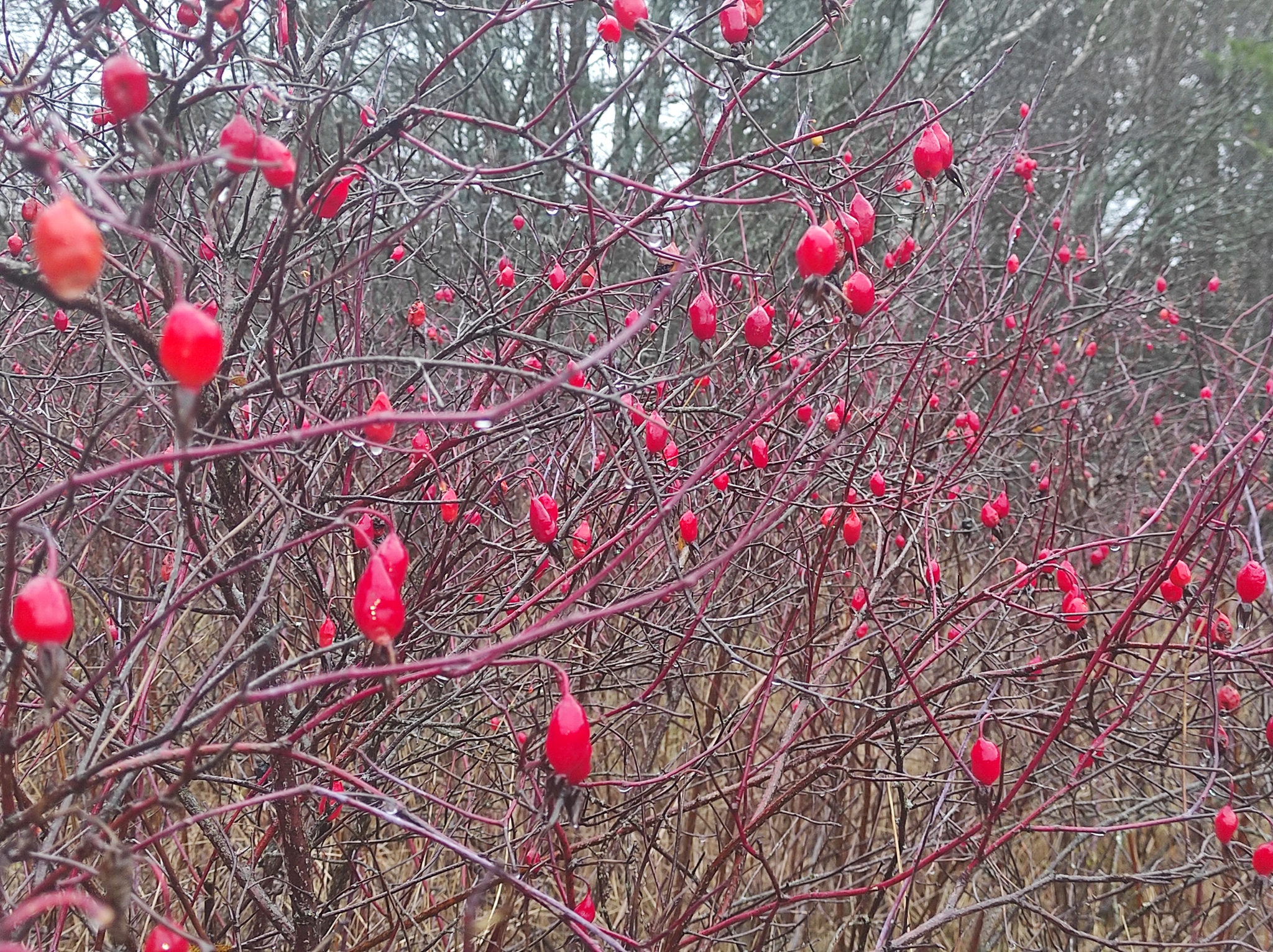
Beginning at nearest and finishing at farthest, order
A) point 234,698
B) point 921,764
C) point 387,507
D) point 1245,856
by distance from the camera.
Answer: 1. point 234,698
2. point 387,507
3. point 1245,856
4. point 921,764

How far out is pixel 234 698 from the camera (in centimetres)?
72

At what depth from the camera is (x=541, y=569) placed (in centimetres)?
159

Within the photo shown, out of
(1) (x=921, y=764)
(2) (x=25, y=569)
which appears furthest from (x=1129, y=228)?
(2) (x=25, y=569)

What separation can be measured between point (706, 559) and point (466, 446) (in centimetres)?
66

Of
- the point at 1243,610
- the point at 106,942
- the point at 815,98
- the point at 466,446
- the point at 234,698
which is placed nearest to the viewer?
the point at 234,698

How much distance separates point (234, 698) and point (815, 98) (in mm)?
6969

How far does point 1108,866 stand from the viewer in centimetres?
287

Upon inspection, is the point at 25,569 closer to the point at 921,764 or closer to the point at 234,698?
the point at 234,698

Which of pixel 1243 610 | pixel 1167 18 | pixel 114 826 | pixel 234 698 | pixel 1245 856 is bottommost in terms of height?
pixel 1245 856

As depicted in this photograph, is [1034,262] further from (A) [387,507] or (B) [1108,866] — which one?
(A) [387,507]

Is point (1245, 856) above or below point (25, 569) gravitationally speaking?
below

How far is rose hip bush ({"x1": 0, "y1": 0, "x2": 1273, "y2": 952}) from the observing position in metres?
0.88

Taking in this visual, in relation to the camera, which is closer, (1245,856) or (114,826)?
(114,826)

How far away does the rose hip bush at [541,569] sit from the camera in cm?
88
